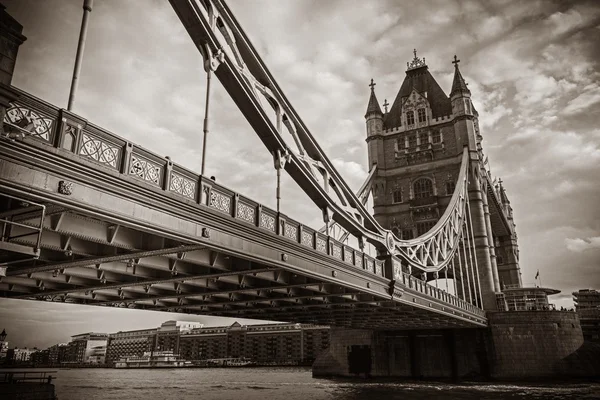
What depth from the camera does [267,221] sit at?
14.2 metres

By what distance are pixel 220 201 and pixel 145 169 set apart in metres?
2.72

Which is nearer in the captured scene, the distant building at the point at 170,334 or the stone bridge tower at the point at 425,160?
the stone bridge tower at the point at 425,160

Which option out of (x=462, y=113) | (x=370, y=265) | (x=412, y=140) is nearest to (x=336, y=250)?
(x=370, y=265)

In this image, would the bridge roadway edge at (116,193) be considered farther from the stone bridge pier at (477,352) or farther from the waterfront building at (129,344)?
the waterfront building at (129,344)

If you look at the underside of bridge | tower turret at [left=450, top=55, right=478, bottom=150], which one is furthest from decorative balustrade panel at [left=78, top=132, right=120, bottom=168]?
tower turret at [left=450, top=55, right=478, bottom=150]

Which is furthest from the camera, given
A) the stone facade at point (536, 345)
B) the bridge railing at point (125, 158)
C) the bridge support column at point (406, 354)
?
the bridge support column at point (406, 354)

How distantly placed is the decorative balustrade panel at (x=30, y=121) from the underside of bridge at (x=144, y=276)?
3.71ft

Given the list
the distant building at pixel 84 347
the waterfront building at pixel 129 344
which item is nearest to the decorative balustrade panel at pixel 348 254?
the waterfront building at pixel 129 344

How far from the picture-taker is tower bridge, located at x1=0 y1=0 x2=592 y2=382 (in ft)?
26.2

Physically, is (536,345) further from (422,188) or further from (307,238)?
(307,238)

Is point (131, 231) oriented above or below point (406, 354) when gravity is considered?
above

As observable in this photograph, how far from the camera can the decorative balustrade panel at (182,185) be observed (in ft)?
34.6

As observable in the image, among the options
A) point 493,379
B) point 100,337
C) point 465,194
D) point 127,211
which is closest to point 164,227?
point 127,211

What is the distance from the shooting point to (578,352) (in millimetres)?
38562
